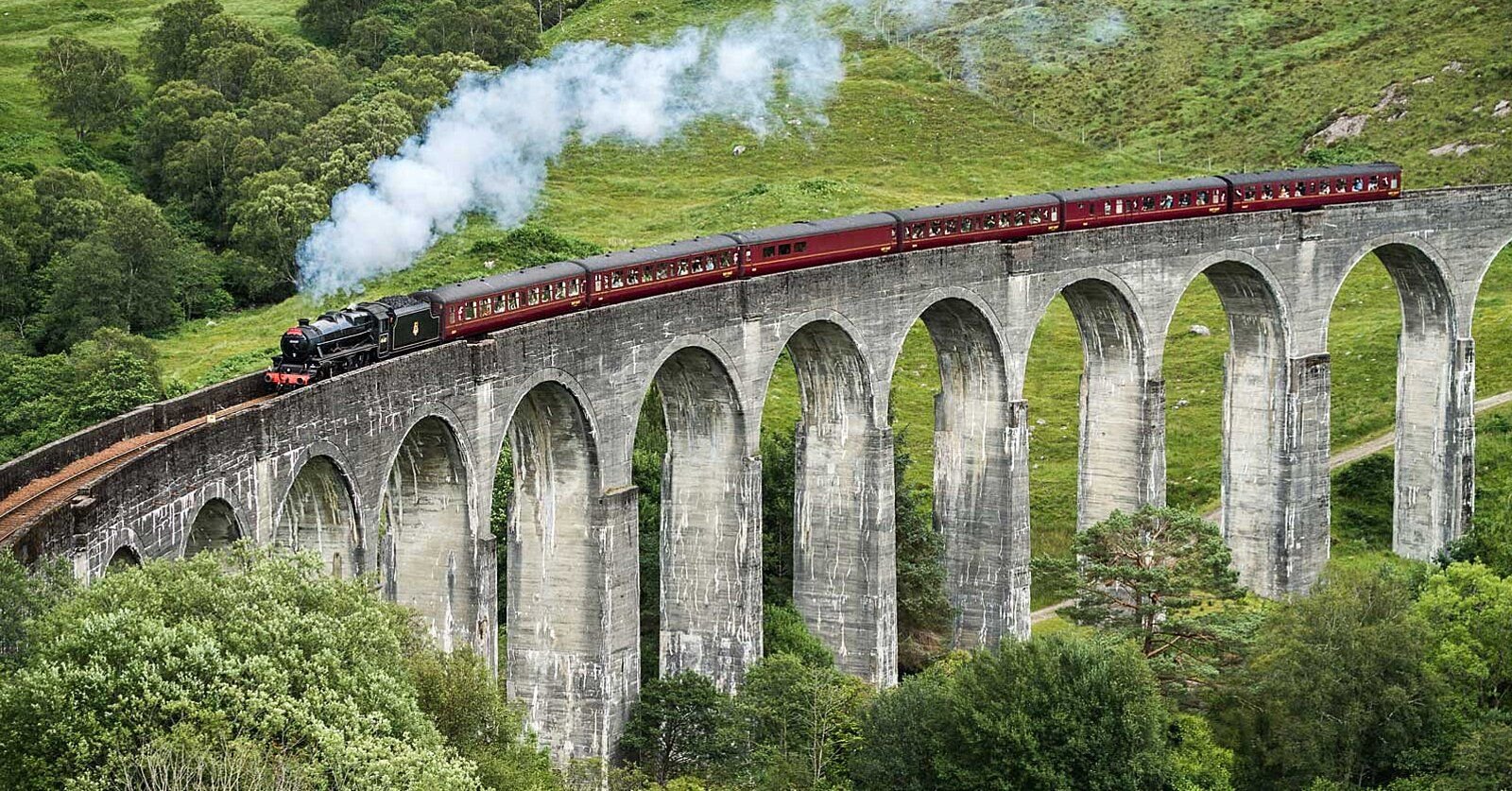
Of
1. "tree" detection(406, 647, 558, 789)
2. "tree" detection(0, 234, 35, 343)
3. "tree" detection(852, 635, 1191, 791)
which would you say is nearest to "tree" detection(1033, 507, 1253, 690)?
"tree" detection(852, 635, 1191, 791)

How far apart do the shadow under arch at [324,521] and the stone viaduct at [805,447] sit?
74 mm

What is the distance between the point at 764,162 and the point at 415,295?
2461 inches

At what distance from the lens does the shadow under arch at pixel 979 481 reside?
7406 centimetres

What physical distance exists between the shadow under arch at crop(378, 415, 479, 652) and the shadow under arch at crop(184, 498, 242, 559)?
902cm

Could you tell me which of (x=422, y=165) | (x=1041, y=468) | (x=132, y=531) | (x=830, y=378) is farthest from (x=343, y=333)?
(x=1041, y=468)

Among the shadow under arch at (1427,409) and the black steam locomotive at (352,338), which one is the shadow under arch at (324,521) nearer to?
the black steam locomotive at (352,338)

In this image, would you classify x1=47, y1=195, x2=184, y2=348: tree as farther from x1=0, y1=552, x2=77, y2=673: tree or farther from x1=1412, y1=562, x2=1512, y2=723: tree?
x1=1412, y1=562, x2=1512, y2=723: tree

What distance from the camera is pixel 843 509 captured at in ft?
234

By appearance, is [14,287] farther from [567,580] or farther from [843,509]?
[567,580]

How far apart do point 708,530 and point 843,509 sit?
581 centimetres

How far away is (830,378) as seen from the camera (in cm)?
7150

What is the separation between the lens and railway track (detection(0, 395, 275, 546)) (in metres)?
43.8

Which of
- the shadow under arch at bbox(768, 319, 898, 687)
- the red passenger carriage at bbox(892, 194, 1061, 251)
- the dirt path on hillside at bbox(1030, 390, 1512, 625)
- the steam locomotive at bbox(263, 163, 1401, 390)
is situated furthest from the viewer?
the dirt path on hillside at bbox(1030, 390, 1512, 625)

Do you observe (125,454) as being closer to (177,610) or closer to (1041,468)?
(177,610)
